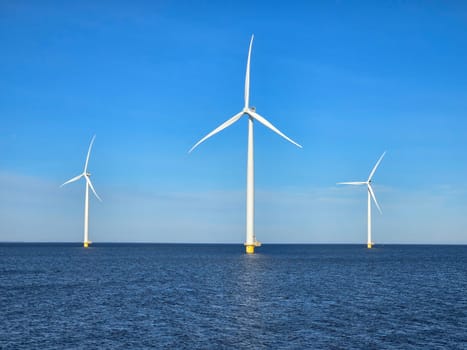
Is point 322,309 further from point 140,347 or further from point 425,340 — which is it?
point 140,347

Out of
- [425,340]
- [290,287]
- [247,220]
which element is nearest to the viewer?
[425,340]

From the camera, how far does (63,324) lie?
45.7 metres

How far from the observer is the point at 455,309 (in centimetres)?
5606

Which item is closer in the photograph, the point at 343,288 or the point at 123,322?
the point at 123,322

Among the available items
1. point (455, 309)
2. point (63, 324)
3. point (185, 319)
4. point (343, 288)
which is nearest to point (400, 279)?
point (343, 288)

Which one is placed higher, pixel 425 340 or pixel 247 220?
pixel 247 220

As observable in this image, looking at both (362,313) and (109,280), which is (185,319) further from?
(109,280)

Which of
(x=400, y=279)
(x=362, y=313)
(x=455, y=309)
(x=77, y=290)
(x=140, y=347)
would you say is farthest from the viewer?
(x=400, y=279)

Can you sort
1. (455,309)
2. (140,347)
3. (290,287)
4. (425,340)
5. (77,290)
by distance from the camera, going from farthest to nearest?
1. (290,287)
2. (77,290)
3. (455,309)
4. (425,340)
5. (140,347)

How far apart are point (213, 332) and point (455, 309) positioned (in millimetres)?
25113

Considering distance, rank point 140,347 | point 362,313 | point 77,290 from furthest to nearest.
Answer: point 77,290 → point 362,313 → point 140,347

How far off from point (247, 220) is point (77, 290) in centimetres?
6031

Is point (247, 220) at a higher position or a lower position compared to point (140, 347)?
higher

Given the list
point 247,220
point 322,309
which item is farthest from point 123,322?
point 247,220
